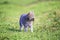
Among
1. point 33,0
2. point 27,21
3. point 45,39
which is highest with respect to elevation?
point 33,0

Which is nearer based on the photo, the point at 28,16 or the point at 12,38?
the point at 12,38

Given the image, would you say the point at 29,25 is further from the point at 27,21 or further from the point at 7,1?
the point at 7,1

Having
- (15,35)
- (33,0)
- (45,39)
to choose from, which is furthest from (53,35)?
(33,0)

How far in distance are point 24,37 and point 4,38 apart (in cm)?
126

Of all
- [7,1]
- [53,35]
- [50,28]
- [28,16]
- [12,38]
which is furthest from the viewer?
[7,1]

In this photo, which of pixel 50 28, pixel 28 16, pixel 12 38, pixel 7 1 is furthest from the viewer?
pixel 7 1

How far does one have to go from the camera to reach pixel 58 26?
62.7 feet

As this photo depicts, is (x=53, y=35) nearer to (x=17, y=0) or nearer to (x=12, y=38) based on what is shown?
(x=12, y=38)

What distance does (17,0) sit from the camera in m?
53.6

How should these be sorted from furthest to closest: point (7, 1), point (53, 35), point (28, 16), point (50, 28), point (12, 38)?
point (7, 1)
point (50, 28)
point (28, 16)
point (53, 35)
point (12, 38)

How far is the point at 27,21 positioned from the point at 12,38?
308 cm

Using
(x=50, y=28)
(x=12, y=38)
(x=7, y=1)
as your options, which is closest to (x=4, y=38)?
(x=12, y=38)

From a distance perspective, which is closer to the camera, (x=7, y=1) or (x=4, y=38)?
(x=4, y=38)

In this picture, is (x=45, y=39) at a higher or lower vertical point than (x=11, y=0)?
lower
